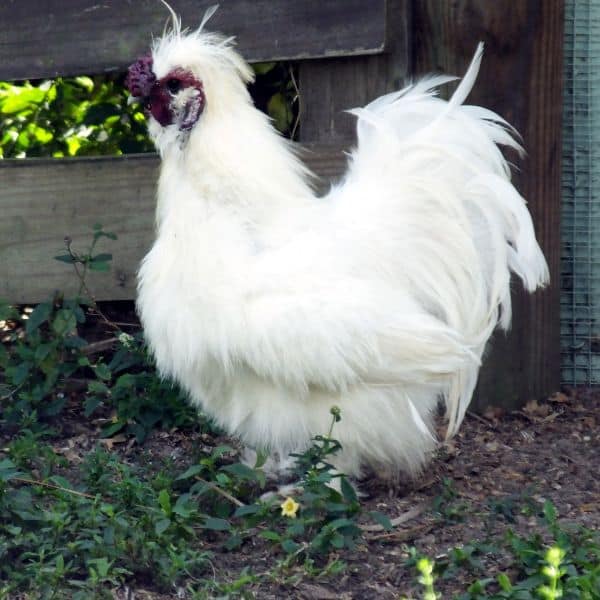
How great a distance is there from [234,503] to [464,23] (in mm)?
2380

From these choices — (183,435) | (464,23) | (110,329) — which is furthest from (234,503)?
(464,23)

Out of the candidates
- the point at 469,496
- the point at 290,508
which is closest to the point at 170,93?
the point at 290,508

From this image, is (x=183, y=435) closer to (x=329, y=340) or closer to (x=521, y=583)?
(x=329, y=340)

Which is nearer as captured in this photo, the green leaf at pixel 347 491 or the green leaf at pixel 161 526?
the green leaf at pixel 161 526

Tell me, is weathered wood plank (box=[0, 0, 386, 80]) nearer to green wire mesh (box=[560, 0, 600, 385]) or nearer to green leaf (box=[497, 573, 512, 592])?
green wire mesh (box=[560, 0, 600, 385])

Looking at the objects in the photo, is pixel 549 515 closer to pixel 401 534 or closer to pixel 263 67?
pixel 401 534

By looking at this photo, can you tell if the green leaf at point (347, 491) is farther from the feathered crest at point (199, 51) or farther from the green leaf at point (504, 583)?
the feathered crest at point (199, 51)

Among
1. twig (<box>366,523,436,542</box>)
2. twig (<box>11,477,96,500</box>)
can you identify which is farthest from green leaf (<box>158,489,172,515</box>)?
twig (<box>366,523,436,542</box>)

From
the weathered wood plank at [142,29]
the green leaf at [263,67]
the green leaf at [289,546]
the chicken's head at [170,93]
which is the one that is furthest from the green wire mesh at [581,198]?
the green leaf at [289,546]

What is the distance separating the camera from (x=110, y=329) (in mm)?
5934

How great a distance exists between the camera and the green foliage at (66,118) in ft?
20.2

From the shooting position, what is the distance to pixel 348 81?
5203 millimetres

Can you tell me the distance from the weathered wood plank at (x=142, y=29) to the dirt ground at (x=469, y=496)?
6.14 ft

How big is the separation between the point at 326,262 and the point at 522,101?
1540 millimetres
